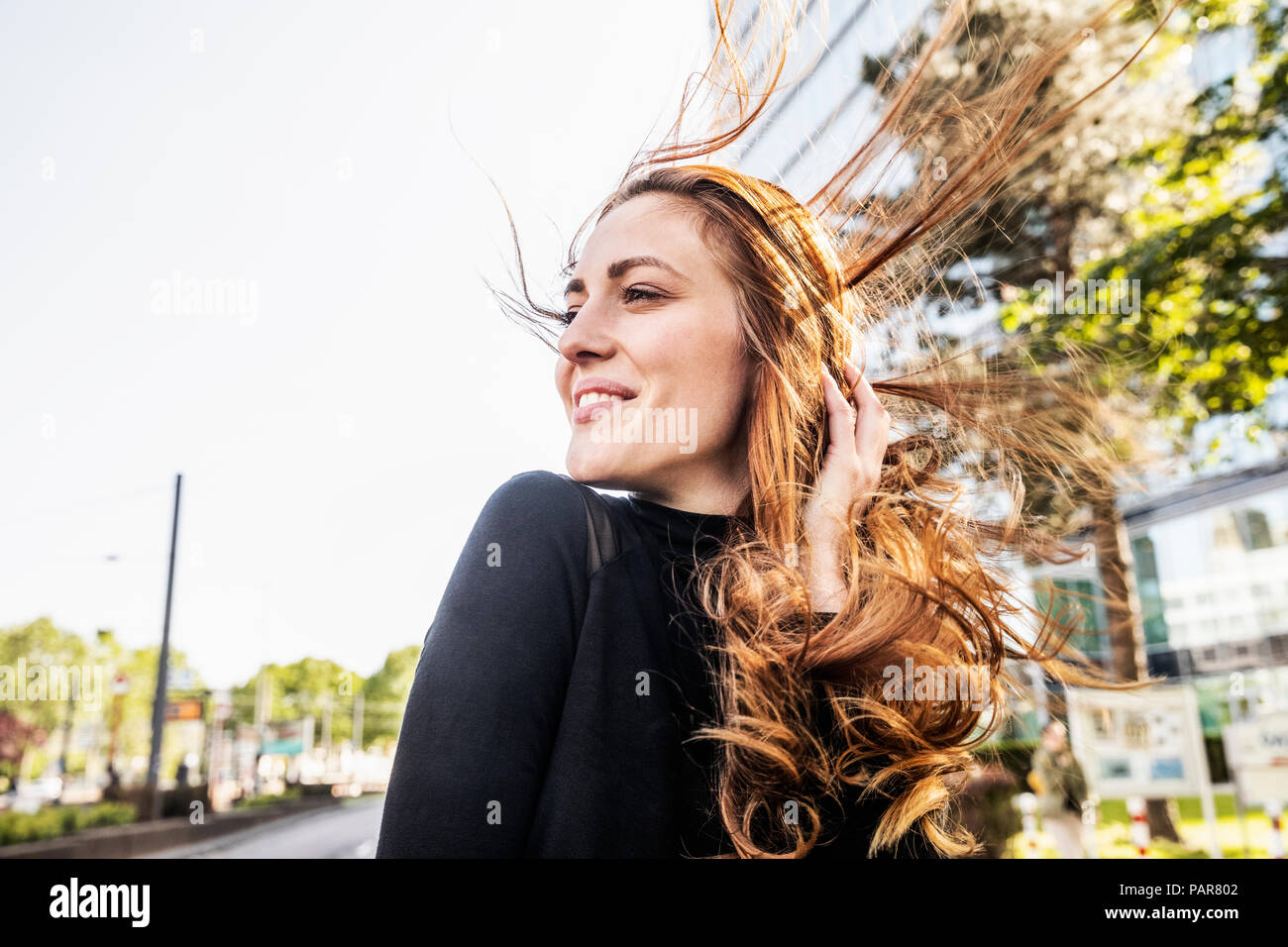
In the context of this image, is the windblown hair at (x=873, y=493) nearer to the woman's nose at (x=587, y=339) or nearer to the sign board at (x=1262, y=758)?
the woman's nose at (x=587, y=339)

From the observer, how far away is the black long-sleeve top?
1126 millimetres

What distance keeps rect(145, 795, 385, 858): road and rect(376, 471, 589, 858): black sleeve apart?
7.65m

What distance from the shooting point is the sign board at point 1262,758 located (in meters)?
5.60

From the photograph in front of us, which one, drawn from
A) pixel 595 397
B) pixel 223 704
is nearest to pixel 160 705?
pixel 223 704

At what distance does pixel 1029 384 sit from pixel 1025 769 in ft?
17.8

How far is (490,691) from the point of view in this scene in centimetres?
116

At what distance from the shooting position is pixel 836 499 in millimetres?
1547

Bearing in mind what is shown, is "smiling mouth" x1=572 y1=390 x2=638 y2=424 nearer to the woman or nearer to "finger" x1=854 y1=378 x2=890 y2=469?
→ the woman

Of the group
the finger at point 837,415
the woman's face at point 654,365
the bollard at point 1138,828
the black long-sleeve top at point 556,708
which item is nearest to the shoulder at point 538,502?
the black long-sleeve top at point 556,708

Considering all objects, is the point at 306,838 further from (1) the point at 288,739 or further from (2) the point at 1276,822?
(2) the point at 1276,822

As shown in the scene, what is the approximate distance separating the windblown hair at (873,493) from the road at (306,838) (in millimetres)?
7582

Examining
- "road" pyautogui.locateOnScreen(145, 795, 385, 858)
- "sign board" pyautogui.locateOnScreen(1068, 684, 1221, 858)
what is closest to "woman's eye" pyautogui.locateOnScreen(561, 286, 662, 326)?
"sign board" pyautogui.locateOnScreen(1068, 684, 1221, 858)
